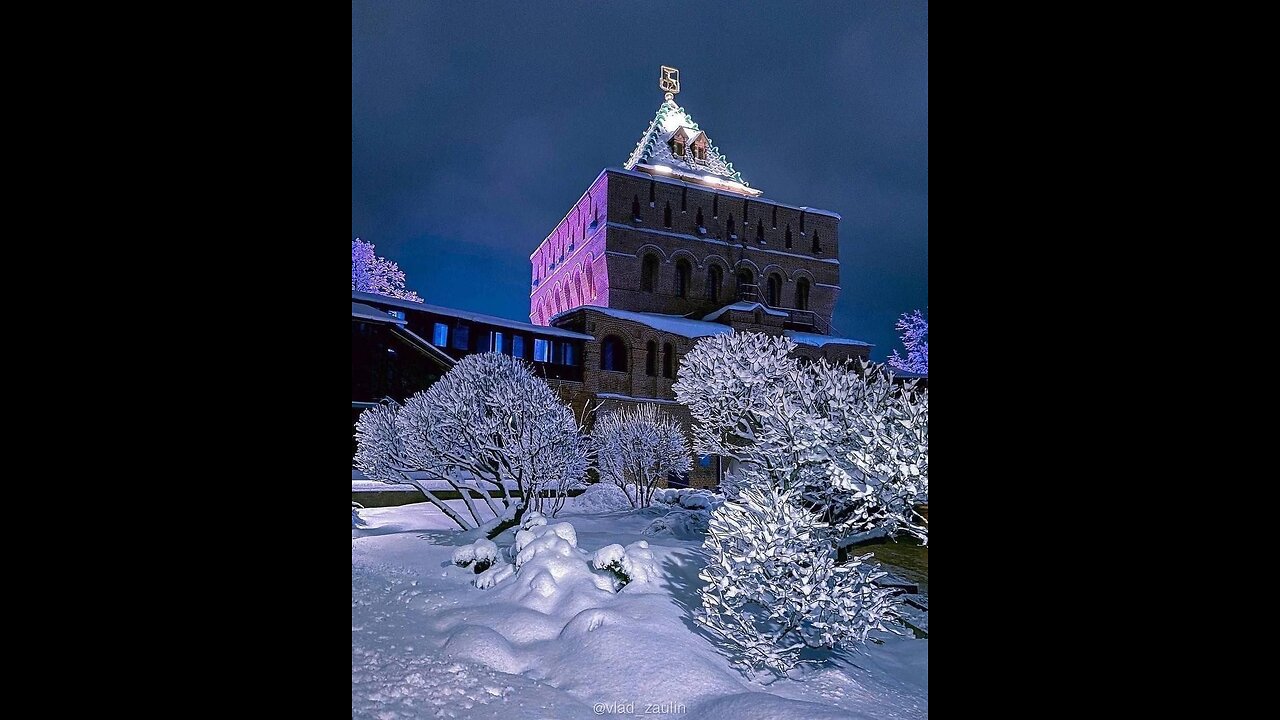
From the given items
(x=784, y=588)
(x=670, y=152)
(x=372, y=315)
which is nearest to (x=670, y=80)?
(x=670, y=152)

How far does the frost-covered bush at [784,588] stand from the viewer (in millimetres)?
5195

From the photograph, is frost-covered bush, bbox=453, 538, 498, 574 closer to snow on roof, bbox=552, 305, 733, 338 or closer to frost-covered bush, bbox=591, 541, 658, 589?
frost-covered bush, bbox=591, 541, 658, 589

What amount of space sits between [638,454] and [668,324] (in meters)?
6.45

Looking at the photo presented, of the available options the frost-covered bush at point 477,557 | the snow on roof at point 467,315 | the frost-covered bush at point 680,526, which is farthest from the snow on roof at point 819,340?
the frost-covered bush at point 477,557

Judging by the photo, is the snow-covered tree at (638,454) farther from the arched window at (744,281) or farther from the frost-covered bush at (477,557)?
the arched window at (744,281)

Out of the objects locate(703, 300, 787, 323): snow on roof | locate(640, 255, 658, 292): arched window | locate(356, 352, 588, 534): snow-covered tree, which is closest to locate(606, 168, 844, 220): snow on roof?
locate(640, 255, 658, 292): arched window

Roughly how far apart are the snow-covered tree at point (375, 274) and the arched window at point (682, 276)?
1127 centimetres

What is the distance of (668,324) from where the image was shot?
64.7 feet

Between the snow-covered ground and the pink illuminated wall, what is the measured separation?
15668 mm
